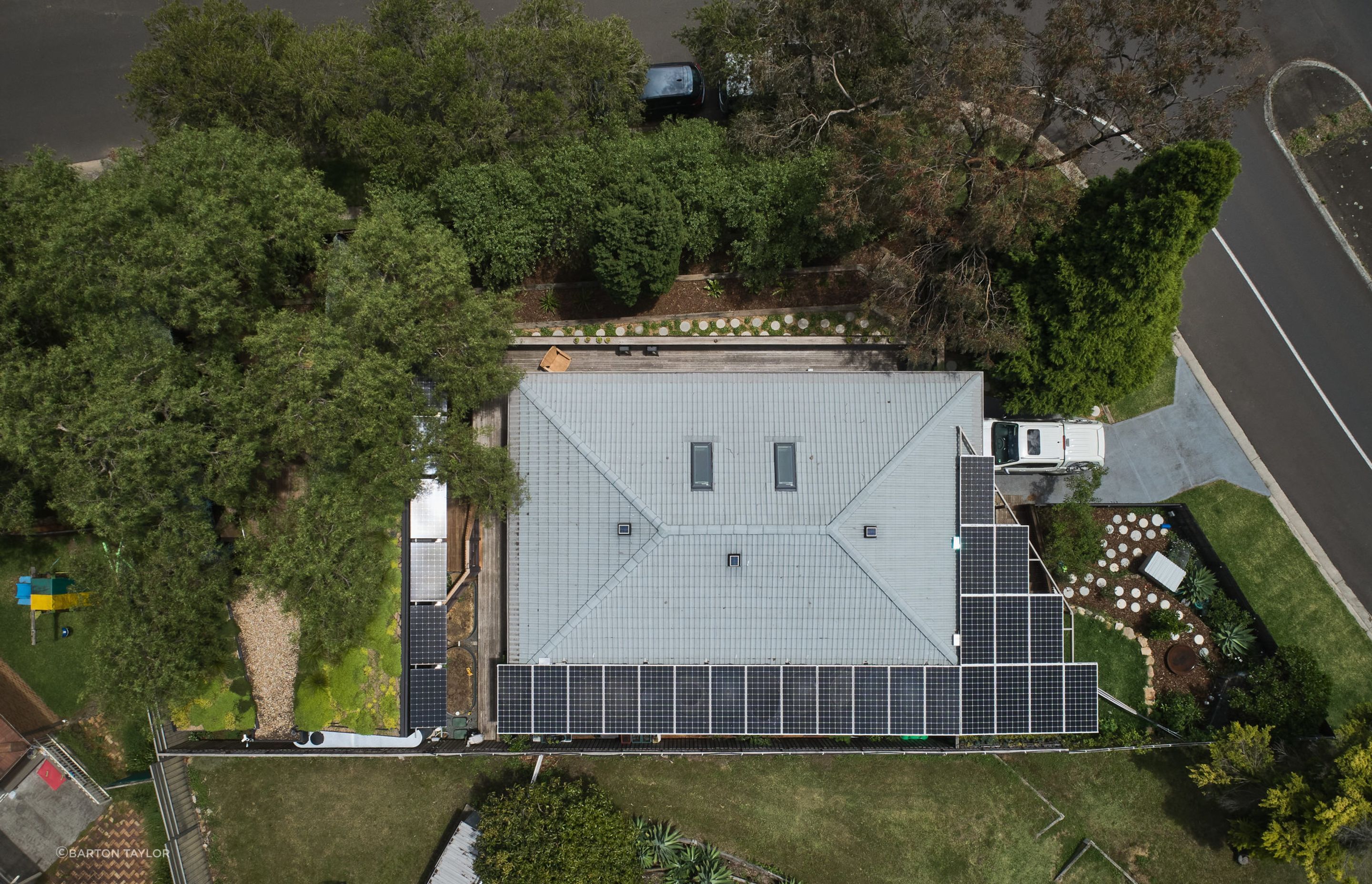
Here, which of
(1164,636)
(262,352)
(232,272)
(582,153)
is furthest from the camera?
(1164,636)

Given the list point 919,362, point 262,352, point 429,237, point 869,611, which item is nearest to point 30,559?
point 262,352

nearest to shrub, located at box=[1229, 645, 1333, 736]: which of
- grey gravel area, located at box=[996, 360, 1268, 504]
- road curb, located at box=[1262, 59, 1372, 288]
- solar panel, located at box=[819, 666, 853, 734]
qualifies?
grey gravel area, located at box=[996, 360, 1268, 504]

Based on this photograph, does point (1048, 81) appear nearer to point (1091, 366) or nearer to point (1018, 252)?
point (1018, 252)

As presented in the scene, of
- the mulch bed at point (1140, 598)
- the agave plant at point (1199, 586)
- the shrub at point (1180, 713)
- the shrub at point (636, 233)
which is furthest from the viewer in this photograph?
the mulch bed at point (1140, 598)

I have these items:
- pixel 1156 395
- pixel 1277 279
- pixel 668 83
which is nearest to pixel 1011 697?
pixel 1156 395

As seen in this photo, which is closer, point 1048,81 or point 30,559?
point 1048,81

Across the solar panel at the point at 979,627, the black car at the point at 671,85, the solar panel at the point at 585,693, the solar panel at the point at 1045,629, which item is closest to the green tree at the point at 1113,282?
the solar panel at the point at 1045,629

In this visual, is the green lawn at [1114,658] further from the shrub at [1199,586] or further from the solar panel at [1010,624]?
the solar panel at [1010,624]
